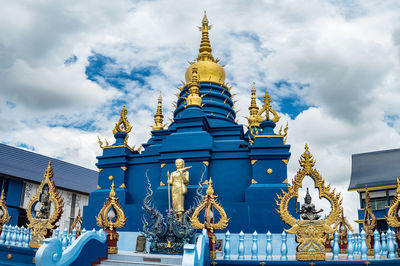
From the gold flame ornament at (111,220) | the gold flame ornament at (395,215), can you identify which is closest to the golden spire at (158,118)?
the gold flame ornament at (111,220)

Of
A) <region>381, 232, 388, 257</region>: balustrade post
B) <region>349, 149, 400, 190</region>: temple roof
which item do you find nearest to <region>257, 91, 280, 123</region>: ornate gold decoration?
<region>381, 232, 388, 257</region>: balustrade post


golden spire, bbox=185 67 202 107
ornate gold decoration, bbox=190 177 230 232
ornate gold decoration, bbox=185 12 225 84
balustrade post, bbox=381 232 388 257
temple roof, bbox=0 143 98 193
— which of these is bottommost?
balustrade post, bbox=381 232 388 257

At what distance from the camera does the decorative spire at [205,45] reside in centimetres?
2392

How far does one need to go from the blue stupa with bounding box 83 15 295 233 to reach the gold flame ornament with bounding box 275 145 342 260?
5230mm

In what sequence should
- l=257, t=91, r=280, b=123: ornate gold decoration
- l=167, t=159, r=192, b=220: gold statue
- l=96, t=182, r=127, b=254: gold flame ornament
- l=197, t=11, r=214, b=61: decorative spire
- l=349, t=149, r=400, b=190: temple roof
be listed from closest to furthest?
1. l=96, t=182, r=127, b=254: gold flame ornament
2. l=167, t=159, r=192, b=220: gold statue
3. l=257, t=91, r=280, b=123: ornate gold decoration
4. l=197, t=11, r=214, b=61: decorative spire
5. l=349, t=149, r=400, b=190: temple roof

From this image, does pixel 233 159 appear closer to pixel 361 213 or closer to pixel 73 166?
pixel 361 213

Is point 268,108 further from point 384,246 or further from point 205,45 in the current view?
point 384,246

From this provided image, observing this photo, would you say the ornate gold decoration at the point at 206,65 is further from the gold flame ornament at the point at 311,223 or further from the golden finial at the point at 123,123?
the gold flame ornament at the point at 311,223

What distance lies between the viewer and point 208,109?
21.3m

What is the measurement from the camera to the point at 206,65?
23.1 m

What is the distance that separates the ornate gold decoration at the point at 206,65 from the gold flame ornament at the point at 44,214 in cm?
1181

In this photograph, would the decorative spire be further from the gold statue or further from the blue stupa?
the gold statue

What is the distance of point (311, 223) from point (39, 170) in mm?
27329

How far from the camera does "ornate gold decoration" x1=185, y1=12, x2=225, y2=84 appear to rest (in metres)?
22.8
